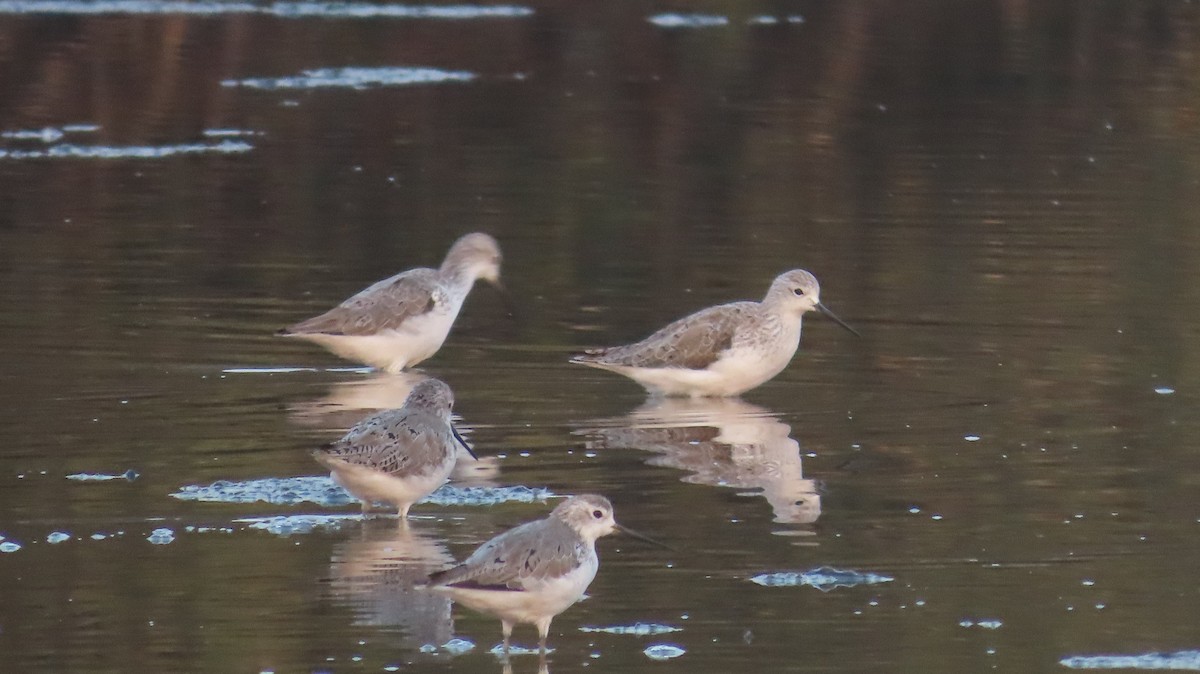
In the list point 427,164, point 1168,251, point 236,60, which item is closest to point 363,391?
point 1168,251

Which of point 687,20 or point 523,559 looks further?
point 687,20

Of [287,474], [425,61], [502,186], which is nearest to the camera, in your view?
[287,474]

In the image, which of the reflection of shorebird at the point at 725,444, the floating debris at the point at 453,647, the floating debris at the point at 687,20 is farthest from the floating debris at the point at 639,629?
the floating debris at the point at 687,20

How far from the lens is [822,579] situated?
8.24 m

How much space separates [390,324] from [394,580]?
166 inches

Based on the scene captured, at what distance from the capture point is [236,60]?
25.9m

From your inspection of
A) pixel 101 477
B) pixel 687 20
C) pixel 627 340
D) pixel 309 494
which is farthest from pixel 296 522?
pixel 687 20

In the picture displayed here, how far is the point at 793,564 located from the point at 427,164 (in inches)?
452

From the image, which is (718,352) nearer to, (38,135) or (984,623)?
(984,623)

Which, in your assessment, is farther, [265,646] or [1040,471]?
[1040,471]

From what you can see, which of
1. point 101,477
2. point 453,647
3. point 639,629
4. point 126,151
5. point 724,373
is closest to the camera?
point 453,647

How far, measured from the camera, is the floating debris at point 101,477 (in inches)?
384

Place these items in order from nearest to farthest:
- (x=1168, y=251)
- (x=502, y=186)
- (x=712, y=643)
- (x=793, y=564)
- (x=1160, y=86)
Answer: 1. (x=712, y=643)
2. (x=793, y=564)
3. (x=1168, y=251)
4. (x=502, y=186)
5. (x=1160, y=86)

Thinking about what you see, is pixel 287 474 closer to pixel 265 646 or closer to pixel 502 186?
pixel 265 646
